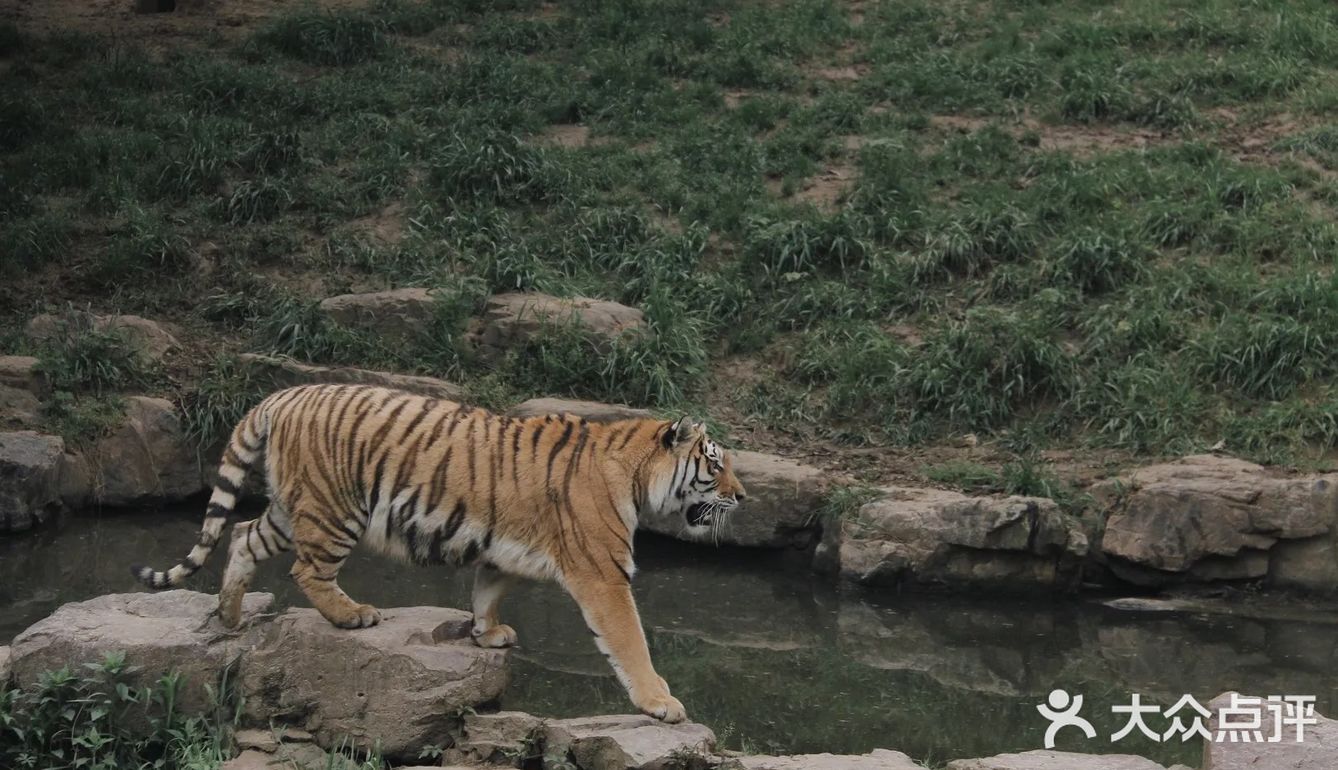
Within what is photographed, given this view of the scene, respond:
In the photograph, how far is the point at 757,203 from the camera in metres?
12.6

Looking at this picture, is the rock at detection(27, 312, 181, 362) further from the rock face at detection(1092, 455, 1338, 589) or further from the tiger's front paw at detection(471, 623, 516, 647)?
the rock face at detection(1092, 455, 1338, 589)

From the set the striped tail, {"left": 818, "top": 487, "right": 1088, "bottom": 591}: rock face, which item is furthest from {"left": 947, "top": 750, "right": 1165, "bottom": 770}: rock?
{"left": 818, "top": 487, "right": 1088, "bottom": 591}: rock face

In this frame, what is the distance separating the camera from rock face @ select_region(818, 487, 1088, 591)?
888cm

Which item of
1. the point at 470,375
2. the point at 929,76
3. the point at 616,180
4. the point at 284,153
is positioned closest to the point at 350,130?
the point at 284,153

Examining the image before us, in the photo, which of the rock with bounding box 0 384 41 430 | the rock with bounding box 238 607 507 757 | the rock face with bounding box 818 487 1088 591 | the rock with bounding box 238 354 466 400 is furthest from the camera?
the rock with bounding box 238 354 466 400

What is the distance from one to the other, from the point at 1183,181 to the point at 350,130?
22.4 feet

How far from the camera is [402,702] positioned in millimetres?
5727

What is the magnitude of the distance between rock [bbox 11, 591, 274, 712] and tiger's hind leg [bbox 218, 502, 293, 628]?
0.34ft

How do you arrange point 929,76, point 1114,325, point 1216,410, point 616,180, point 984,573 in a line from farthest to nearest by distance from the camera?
point 929,76 → point 616,180 → point 1114,325 → point 1216,410 → point 984,573

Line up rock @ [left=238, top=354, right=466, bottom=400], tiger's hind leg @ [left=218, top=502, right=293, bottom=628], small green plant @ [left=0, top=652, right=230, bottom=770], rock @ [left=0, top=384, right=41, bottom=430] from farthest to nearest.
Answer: rock @ [left=238, top=354, right=466, bottom=400]
rock @ [left=0, top=384, right=41, bottom=430]
tiger's hind leg @ [left=218, top=502, right=293, bottom=628]
small green plant @ [left=0, top=652, right=230, bottom=770]

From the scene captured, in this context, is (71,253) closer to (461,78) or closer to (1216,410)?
(461,78)

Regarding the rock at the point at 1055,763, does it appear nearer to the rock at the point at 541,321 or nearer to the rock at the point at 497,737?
the rock at the point at 497,737

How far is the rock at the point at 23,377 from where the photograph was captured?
10.1m

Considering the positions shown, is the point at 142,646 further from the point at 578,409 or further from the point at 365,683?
the point at 578,409
